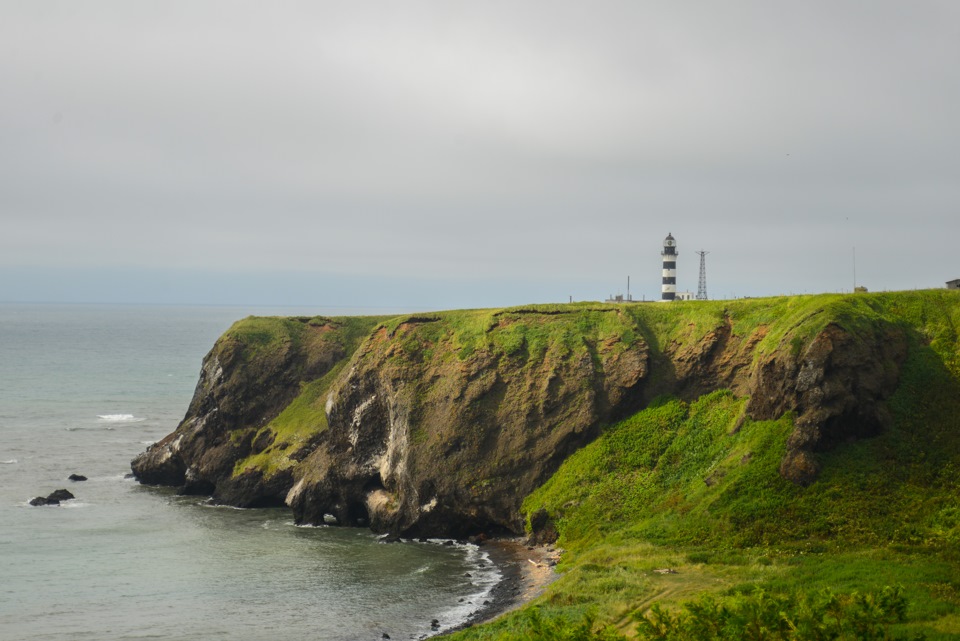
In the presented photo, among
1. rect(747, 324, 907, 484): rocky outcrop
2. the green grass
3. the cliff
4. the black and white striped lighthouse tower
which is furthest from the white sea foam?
rect(747, 324, 907, 484): rocky outcrop

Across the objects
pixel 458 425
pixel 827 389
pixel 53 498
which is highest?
pixel 827 389

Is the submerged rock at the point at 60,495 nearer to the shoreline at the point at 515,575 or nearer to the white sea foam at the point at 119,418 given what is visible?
the shoreline at the point at 515,575

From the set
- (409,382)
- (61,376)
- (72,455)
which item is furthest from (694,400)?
(61,376)

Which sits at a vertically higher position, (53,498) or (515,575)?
(53,498)

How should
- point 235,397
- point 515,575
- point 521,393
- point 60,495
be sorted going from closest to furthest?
point 515,575
point 521,393
point 60,495
point 235,397

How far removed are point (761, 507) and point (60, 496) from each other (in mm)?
59736

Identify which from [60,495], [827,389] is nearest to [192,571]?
[60,495]

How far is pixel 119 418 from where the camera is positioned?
126000 millimetres

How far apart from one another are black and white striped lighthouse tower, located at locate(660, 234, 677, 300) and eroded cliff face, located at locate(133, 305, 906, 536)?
102 ft

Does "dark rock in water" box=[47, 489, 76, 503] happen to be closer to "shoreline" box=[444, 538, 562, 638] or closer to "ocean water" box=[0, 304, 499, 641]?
"ocean water" box=[0, 304, 499, 641]

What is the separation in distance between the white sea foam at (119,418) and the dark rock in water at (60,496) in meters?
44.2

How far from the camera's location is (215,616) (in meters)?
52.4

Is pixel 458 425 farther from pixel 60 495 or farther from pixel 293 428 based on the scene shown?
pixel 60 495

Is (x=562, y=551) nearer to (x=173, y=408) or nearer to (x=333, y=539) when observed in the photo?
(x=333, y=539)
